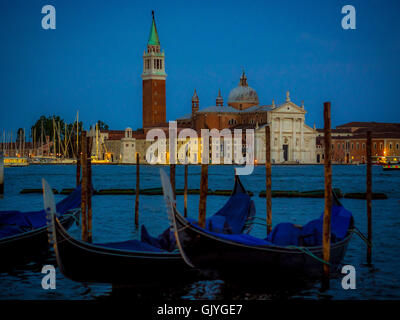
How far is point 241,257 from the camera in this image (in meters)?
8.16

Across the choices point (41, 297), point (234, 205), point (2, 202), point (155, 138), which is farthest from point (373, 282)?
point (155, 138)

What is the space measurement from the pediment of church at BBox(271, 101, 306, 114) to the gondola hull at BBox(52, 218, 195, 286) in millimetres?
61055

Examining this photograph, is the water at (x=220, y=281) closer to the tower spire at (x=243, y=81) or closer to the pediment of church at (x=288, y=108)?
the pediment of church at (x=288, y=108)

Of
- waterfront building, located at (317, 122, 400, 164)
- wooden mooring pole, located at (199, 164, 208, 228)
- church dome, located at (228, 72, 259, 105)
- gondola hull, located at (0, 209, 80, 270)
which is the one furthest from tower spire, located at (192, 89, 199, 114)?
gondola hull, located at (0, 209, 80, 270)

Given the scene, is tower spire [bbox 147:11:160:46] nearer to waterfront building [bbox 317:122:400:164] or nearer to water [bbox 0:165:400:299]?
waterfront building [bbox 317:122:400:164]

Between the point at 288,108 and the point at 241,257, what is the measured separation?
205 feet

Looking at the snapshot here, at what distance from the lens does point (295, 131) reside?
231 feet

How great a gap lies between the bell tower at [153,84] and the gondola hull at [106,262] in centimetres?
6718

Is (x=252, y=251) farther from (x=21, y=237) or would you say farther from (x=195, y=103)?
(x=195, y=103)

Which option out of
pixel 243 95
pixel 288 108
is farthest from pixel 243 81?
pixel 288 108

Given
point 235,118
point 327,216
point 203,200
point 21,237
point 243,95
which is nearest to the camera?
point 327,216

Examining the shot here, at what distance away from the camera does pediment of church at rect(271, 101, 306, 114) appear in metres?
68.9

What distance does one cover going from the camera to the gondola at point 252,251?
7.91 meters
